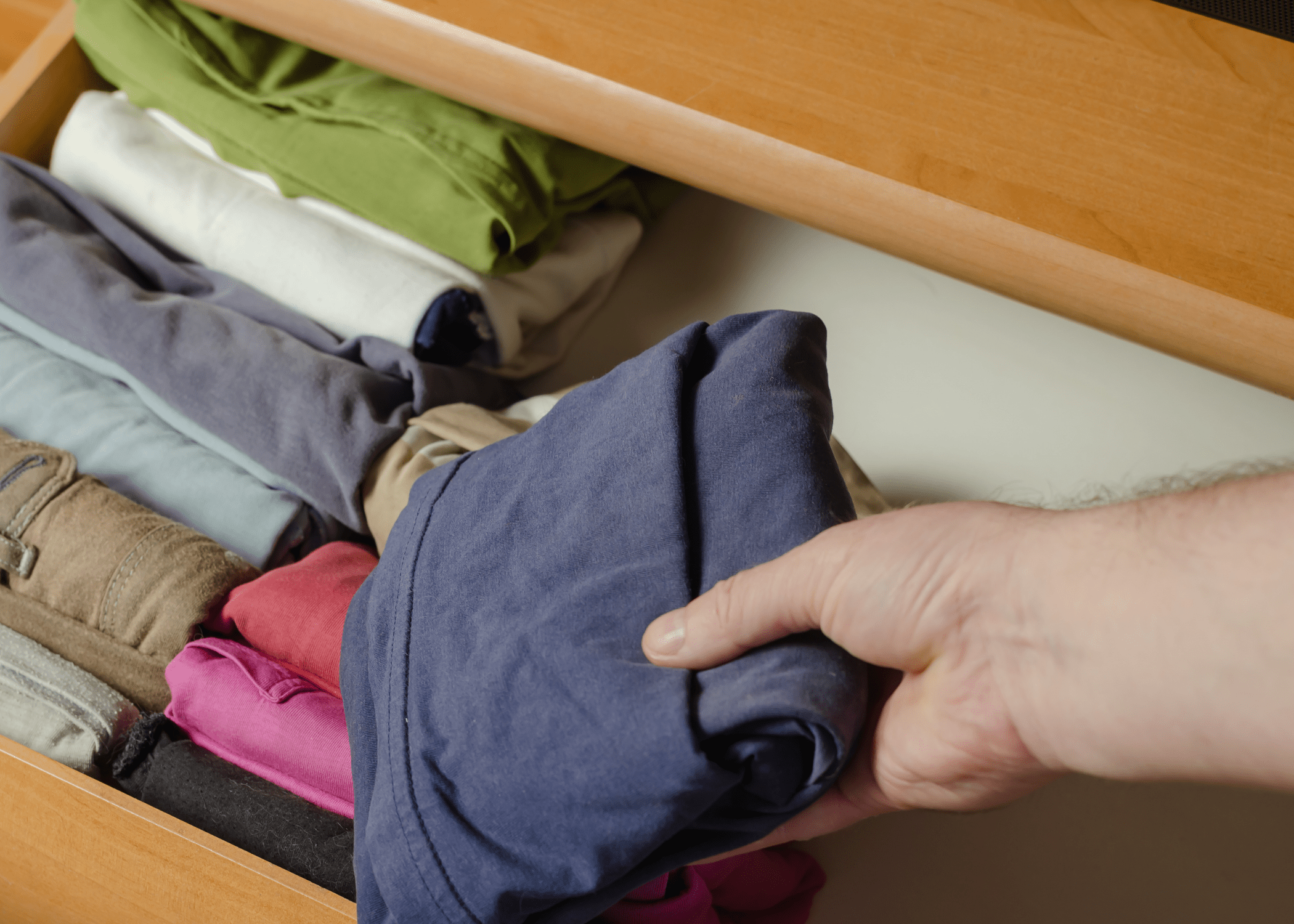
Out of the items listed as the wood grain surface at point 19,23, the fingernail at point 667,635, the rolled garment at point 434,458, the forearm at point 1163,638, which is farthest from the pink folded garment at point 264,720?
the wood grain surface at point 19,23

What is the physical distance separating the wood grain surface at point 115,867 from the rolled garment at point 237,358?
0.22 metres

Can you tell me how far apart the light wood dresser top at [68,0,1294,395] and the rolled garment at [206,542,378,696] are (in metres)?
0.34

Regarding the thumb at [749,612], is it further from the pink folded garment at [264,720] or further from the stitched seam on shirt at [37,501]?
the stitched seam on shirt at [37,501]

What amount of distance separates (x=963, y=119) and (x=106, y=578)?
0.60 m

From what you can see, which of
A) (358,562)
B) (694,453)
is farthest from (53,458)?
(694,453)

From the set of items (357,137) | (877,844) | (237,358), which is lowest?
(877,844)

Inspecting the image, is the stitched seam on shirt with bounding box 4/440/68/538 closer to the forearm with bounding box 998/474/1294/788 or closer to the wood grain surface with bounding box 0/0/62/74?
the forearm with bounding box 998/474/1294/788

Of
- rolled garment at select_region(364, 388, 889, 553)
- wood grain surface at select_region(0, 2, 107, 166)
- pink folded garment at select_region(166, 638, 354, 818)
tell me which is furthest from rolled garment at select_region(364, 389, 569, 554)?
wood grain surface at select_region(0, 2, 107, 166)

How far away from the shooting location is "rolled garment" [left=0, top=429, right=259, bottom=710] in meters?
0.56

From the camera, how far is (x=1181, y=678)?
28 centimetres

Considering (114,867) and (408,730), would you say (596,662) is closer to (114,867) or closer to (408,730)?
(408,730)

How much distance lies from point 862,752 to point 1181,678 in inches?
5.8

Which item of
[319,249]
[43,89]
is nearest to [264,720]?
[319,249]

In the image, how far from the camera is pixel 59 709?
1.71 feet
